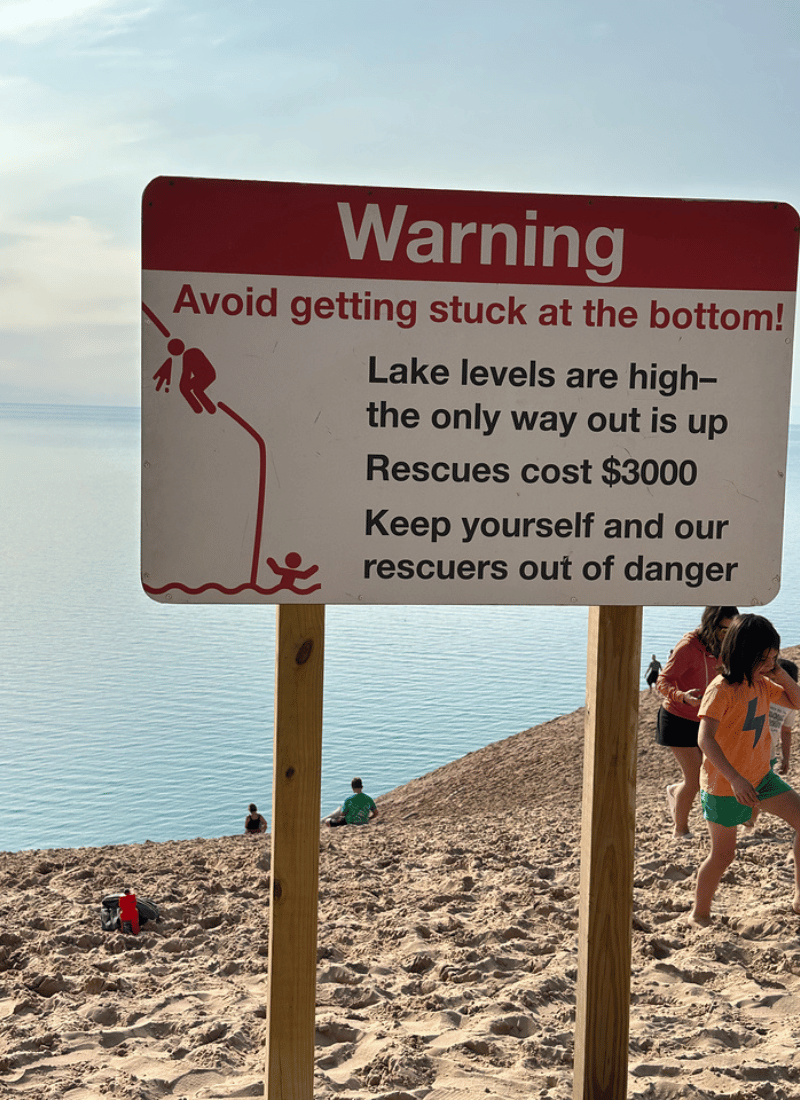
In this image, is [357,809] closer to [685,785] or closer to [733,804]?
[685,785]

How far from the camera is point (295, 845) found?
2.85 m

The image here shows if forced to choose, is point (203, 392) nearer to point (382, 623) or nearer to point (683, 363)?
point (683, 363)

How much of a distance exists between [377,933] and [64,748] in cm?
2335

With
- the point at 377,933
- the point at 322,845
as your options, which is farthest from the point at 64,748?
the point at 377,933

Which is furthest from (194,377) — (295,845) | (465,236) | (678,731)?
(678,731)

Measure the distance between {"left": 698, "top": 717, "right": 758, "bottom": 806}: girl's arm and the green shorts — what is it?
93mm

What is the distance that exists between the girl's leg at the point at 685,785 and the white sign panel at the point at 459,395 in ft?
13.8

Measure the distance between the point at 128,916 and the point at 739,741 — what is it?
349cm

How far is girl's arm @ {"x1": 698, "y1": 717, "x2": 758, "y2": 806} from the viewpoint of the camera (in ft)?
16.2

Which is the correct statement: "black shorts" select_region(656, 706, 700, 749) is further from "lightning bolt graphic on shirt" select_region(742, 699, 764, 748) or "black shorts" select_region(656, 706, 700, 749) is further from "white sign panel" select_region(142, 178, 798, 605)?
"white sign panel" select_region(142, 178, 798, 605)

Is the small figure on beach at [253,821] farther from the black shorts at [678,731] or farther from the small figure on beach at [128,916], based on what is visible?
the black shorts at [678,731]

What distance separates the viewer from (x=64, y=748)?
88.0ft

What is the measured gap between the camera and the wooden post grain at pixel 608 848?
9.77 feet

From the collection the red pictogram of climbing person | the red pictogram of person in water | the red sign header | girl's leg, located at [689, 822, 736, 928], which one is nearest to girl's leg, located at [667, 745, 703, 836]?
girl's leg, located at [689, 822, 736, 928]
